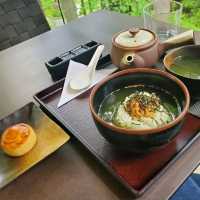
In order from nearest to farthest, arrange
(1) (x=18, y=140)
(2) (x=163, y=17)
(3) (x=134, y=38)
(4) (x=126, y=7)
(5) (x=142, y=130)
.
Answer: (5) (x=142, y=130) < (1) (x=18, y=140) < (3) (x=134, y=38) < (2) (x=163, y=17) < (4) (x=126, y=7)

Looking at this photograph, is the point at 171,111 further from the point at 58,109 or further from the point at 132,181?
the point at 58,109

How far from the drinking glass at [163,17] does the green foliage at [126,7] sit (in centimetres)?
103

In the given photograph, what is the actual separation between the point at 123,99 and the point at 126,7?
194 cm

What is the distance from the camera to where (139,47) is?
0.65m

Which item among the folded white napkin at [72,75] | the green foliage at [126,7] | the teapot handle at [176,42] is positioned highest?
the teapot handle at [176,42]

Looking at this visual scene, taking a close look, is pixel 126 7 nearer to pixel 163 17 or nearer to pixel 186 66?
pixel 163 17

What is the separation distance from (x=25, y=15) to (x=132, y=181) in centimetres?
123

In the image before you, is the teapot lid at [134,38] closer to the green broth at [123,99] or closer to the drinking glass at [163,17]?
the green broth at [123,99]

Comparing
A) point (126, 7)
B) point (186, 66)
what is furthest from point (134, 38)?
point (126, 7)

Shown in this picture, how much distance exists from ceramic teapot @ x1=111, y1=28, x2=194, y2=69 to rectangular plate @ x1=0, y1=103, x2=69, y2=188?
0.79ft

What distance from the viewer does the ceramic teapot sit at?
0.64m

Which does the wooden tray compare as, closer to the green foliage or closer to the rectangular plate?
the rectangular plate

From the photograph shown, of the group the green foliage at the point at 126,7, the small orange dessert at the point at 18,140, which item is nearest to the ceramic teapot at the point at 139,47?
the small orange dessert at the point at 18,140

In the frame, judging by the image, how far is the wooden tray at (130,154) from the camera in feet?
1.56
